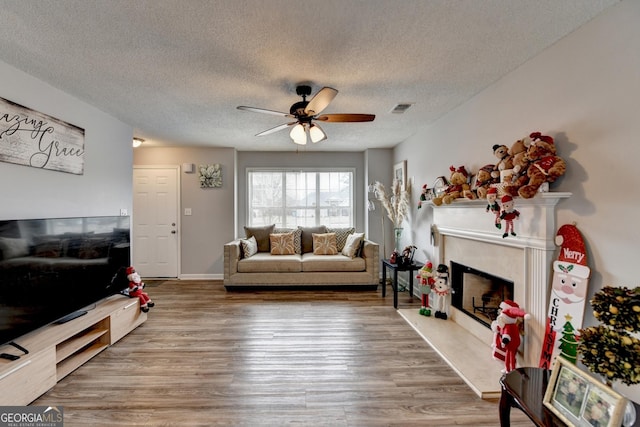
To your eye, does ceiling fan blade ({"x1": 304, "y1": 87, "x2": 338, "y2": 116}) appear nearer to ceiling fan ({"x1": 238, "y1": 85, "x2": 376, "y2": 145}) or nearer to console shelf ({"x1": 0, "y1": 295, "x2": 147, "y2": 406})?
ceiling fan ({"x1": 238, "y1": 85, "x2": 376, "y2": 145})

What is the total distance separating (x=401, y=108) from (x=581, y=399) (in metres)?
2.73

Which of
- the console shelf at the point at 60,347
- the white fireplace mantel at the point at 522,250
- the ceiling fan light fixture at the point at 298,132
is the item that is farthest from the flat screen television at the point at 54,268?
the white fireplace mantel at the point at 522,250

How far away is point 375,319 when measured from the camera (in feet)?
10.3

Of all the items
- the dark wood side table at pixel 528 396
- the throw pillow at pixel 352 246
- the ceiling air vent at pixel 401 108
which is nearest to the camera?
the dark wood side table at pixel 528 396

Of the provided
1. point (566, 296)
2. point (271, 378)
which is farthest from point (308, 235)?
point (566, 296)

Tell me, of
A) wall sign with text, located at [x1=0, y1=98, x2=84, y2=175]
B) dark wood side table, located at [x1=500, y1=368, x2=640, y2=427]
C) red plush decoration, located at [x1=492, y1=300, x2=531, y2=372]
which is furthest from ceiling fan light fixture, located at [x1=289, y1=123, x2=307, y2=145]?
dark wood side table, located at [x1=500, y1=368, x2=640, y2=427]

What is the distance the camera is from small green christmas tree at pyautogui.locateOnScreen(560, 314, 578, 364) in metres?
1.60

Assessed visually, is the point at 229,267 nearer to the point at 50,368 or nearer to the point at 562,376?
the point at 50,368

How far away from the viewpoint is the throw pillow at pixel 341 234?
16.2 ft

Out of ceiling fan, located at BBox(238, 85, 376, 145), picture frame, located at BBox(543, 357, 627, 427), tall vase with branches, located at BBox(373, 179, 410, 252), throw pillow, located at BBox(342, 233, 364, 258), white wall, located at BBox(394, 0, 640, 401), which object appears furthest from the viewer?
throw pillow, located at BBox(342, 233, 364, 258)

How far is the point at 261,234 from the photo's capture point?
498 cm

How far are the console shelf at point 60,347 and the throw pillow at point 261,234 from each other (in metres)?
2.17

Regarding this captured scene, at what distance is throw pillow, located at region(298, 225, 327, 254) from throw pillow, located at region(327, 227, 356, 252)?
146 mm

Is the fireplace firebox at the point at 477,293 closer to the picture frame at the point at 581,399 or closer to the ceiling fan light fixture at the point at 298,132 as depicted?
the picture frame at the point at 581,399
